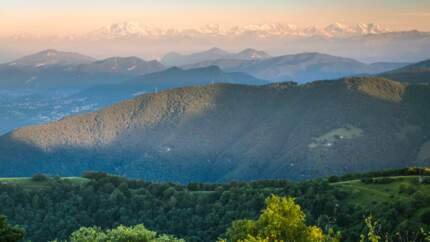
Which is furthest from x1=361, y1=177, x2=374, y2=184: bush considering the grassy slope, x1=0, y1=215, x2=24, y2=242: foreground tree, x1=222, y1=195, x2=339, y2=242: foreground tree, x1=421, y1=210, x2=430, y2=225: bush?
x1=0, y1=215, x2=24, y2=242: foreground tree

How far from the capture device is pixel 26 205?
146000 mm

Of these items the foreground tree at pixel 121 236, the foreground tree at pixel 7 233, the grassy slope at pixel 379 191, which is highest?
the foreground tree at pixel 7 233

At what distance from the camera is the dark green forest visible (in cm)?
10500

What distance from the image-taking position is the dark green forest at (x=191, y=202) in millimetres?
105000

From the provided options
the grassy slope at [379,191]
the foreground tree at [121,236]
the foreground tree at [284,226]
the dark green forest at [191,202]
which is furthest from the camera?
the dark green forest at [191,202]

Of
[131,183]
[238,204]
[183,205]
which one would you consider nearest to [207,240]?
[238,204]

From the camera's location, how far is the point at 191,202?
140 meters

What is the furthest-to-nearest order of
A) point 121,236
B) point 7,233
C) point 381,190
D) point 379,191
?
point 381,190 < point 379,191 < point 121,236 < point 7,233

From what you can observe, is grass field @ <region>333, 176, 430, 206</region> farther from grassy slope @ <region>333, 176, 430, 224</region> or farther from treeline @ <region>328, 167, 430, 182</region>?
treeline @ <region>328, 167, 430, 182</region>

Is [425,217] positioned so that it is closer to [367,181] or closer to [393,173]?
[367,181]

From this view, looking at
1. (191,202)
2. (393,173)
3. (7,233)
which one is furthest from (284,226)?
(393,173)

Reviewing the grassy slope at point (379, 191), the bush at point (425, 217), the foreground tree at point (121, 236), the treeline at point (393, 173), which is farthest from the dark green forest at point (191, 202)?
the foreground tree at point (121, 236)

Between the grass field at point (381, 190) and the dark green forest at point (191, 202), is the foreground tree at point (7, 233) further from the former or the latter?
the grass field at point (381, 190)

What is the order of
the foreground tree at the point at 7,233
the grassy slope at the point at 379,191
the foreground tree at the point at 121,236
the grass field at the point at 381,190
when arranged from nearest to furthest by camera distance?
the foreground tree at the point at 7,233
the foreground tree at the point at 121,236
the grassy slope at the point at 379,191
the grass field at the point at 381,190
